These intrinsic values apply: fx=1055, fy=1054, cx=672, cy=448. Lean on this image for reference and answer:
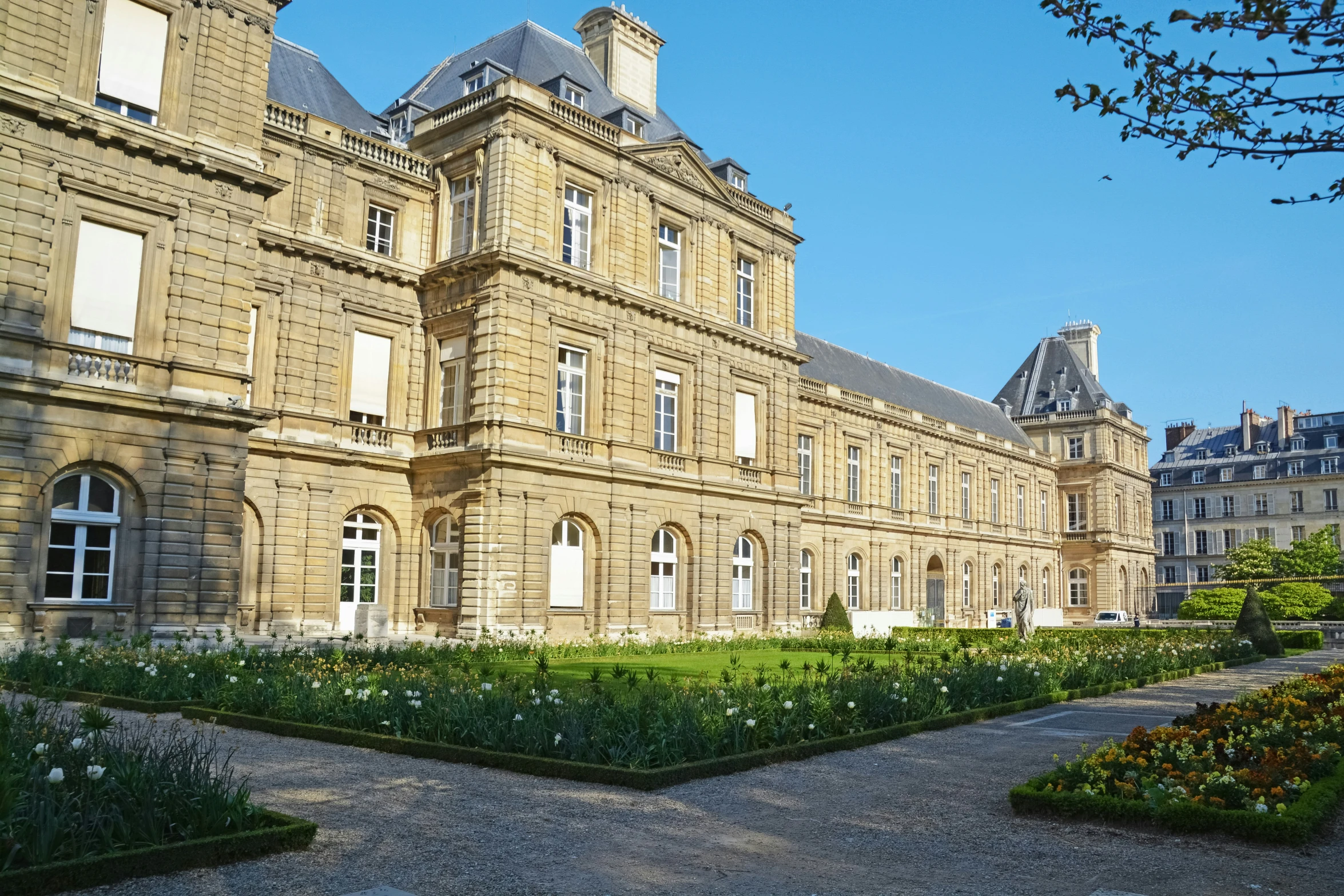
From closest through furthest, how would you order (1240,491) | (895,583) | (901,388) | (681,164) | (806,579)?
(681,164), (806,579), (895,583), (901,388), (1240,491)

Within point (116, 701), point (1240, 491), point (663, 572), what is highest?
point (1240, 491)

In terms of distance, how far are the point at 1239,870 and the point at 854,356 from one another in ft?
138

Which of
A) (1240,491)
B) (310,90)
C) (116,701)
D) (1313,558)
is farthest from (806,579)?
(1240,491)

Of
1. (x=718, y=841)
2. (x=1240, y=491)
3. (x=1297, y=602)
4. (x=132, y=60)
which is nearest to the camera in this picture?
(x=718, y=841)

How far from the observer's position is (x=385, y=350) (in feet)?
83.0

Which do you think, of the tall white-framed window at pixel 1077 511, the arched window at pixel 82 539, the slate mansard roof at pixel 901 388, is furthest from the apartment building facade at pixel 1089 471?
the arched window at pixel 82 539

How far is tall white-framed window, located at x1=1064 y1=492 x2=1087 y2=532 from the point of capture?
5941 centimetres

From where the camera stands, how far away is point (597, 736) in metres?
9.03

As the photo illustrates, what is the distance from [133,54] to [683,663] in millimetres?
14315

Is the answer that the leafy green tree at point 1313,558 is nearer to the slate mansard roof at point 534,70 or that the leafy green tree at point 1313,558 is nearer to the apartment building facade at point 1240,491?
the apartment building facade at point 1240,491

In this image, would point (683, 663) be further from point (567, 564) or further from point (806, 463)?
point (806, 463)

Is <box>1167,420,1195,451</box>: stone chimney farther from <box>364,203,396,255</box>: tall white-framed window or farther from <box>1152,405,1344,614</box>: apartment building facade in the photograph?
<box>364,203,396,255</box>: tall white-framed window

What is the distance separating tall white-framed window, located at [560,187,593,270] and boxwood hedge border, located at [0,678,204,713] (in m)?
15.5

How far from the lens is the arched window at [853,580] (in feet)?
136
